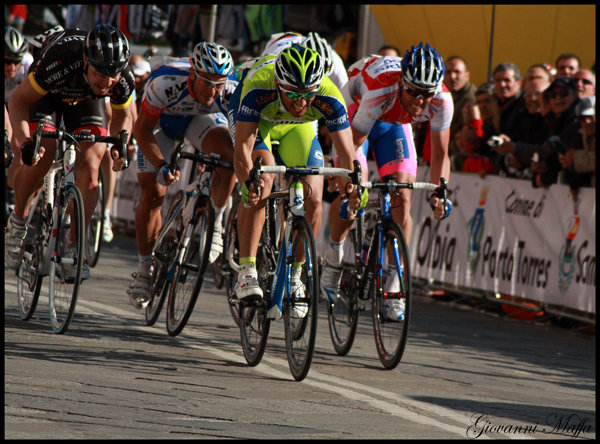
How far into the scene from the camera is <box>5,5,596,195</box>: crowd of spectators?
34.4 ft

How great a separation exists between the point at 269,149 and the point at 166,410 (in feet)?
8.04

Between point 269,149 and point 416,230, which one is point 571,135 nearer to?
point 416,230

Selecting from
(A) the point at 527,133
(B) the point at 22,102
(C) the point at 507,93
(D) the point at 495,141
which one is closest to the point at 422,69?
(B) the point at 22,102

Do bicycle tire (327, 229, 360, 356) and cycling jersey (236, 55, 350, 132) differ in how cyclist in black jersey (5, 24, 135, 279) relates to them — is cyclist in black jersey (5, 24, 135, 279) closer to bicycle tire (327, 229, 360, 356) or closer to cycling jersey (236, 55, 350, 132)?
cycling jersey (236, 55, 350, 132)

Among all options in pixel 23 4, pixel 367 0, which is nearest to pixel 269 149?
pixel 367 0

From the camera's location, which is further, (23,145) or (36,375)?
(23,145)

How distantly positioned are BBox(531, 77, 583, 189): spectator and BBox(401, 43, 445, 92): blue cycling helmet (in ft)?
10.2

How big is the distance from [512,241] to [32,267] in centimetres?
509

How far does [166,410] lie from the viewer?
5.63 m

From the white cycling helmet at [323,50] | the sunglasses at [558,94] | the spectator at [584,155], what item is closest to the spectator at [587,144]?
the spectator at [584,155]

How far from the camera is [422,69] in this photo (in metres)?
7.68

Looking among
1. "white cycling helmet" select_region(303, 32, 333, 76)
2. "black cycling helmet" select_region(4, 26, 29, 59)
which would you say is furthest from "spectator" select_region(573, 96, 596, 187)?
"black cycling helmet" select_region(4, 26, 29, 59)

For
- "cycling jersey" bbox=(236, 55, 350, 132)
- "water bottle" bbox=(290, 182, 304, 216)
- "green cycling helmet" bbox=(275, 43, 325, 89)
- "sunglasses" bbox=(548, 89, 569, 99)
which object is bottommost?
"water bottle" bbox=(290, 182, 304, 216)

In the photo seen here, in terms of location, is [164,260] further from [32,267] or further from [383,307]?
[383,307]
